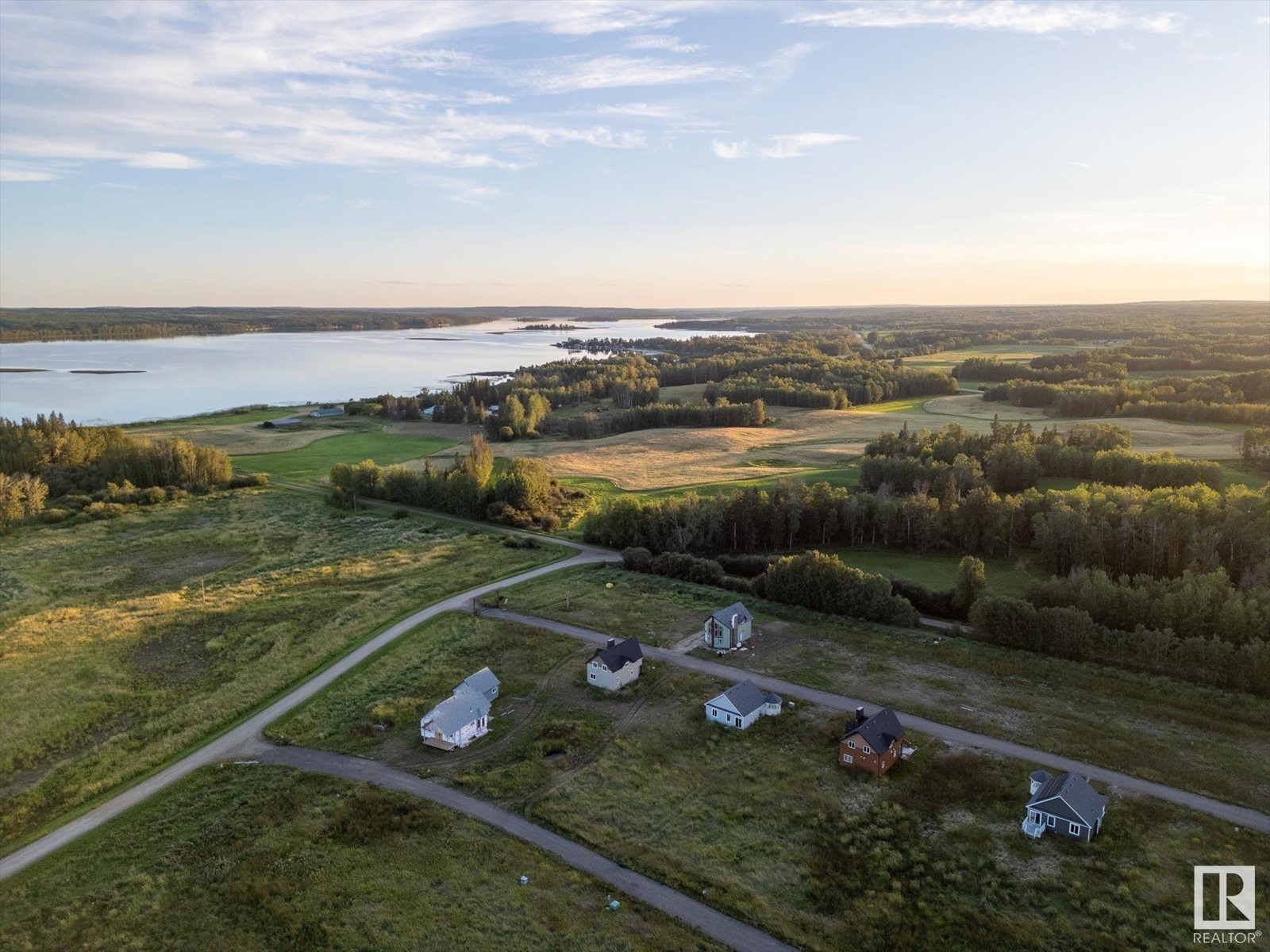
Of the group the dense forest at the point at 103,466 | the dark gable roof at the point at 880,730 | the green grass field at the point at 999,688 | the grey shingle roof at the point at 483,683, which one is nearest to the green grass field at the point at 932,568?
the green grass field at the point at 999,688

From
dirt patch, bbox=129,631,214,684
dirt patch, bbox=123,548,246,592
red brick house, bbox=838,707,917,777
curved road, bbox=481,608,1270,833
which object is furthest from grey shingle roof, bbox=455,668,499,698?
dirt patch, bbox=123,548,246,592

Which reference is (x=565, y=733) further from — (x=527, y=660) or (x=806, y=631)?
(x=806, y=631)

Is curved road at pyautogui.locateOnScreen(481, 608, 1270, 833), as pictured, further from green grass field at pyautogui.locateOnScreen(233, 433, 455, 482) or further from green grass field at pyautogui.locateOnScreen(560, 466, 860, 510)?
green grass field at pyautogui.locateOnScreen(233, 433, 455, 482)

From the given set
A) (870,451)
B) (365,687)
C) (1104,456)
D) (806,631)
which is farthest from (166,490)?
(1104,456)

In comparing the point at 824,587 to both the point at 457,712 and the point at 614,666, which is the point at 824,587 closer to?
the point at 614,666

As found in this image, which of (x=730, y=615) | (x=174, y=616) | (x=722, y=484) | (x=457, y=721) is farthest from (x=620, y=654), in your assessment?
(x=722, y=484)

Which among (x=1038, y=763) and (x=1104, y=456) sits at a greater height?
(x=1104, y=456)
